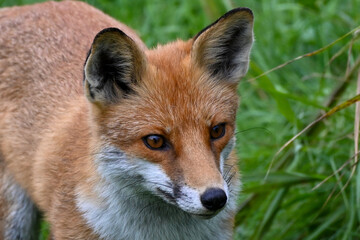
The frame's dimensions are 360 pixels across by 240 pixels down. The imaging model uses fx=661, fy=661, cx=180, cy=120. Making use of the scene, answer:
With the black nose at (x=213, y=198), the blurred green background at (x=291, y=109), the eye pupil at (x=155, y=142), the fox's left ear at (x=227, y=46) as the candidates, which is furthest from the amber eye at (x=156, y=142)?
the blurred green background at (x=291, y=109)

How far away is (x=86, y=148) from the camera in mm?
4164

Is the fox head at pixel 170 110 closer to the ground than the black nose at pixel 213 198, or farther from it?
farther from it

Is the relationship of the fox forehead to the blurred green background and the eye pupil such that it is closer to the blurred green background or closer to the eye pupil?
the eye pupil

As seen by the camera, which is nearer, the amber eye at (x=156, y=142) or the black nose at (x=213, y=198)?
the black nose at (x=213, y=198)

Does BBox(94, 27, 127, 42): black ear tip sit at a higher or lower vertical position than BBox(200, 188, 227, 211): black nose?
higher

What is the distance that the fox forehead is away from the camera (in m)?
3.64

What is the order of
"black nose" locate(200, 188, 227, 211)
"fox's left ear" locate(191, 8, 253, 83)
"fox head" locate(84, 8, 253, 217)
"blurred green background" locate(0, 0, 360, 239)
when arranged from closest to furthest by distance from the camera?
1. "black nose" locate(200, 188, 227, 211)
2. "fox head" locate(84, 8, 253, 217)
3. "fox's left ear" locate(191, 8, 253, 83)
4. "blurred green background" locate(0, 0, 360, 239)

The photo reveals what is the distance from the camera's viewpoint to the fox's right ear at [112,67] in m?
3.64

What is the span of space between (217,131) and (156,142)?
14.5 inches

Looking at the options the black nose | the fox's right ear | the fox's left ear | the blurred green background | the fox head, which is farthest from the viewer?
the blurred green background

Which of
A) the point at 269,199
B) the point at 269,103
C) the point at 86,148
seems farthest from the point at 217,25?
the point at 269,103

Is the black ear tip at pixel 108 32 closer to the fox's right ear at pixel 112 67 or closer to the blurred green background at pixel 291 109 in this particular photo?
the fox's right ear at pixel 112 67

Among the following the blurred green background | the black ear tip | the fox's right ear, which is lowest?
the blurred green background

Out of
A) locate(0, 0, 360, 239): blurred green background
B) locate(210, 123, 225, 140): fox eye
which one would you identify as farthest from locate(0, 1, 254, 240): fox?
locate(0, 0, 360, 239): blurred green background
